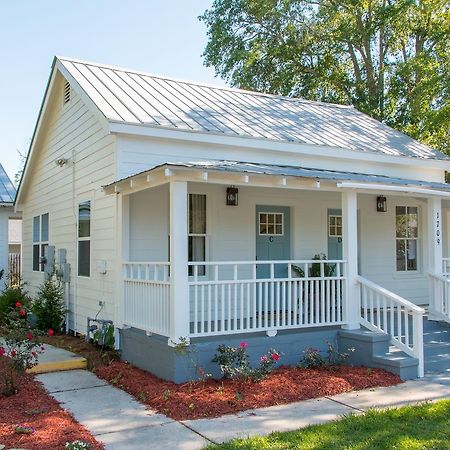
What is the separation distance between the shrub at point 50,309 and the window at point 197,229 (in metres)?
3.47

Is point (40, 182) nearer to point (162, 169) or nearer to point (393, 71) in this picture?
point (162, 169)

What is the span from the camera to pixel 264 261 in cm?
779

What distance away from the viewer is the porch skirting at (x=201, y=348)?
696 cm

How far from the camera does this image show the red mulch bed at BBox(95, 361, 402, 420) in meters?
6.05

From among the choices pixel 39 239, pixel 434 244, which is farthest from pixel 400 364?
pixel 39 239


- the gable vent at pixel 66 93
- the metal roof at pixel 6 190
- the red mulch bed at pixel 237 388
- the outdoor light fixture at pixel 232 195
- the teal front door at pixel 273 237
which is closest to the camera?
the red mulch bed at pixel 237 388

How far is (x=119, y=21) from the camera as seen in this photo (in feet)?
47.4

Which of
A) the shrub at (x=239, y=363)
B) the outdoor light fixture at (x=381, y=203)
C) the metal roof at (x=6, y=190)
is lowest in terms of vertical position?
the shrub at (x=239, y=363)

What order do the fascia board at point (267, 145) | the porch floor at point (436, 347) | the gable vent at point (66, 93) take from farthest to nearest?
the gable vent at point (66, 93), the fascia board at point (267, 145), the porch floor at point (436, 347)

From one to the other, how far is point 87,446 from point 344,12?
2269 cm

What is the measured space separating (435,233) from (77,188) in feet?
22.9

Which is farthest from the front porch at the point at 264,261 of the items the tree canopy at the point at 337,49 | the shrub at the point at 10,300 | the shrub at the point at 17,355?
the tree canopy at the point at 337,49

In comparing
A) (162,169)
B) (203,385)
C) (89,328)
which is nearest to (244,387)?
(203,385)

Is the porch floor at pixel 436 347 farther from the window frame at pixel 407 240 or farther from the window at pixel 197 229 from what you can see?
the window at pixel 197 229
